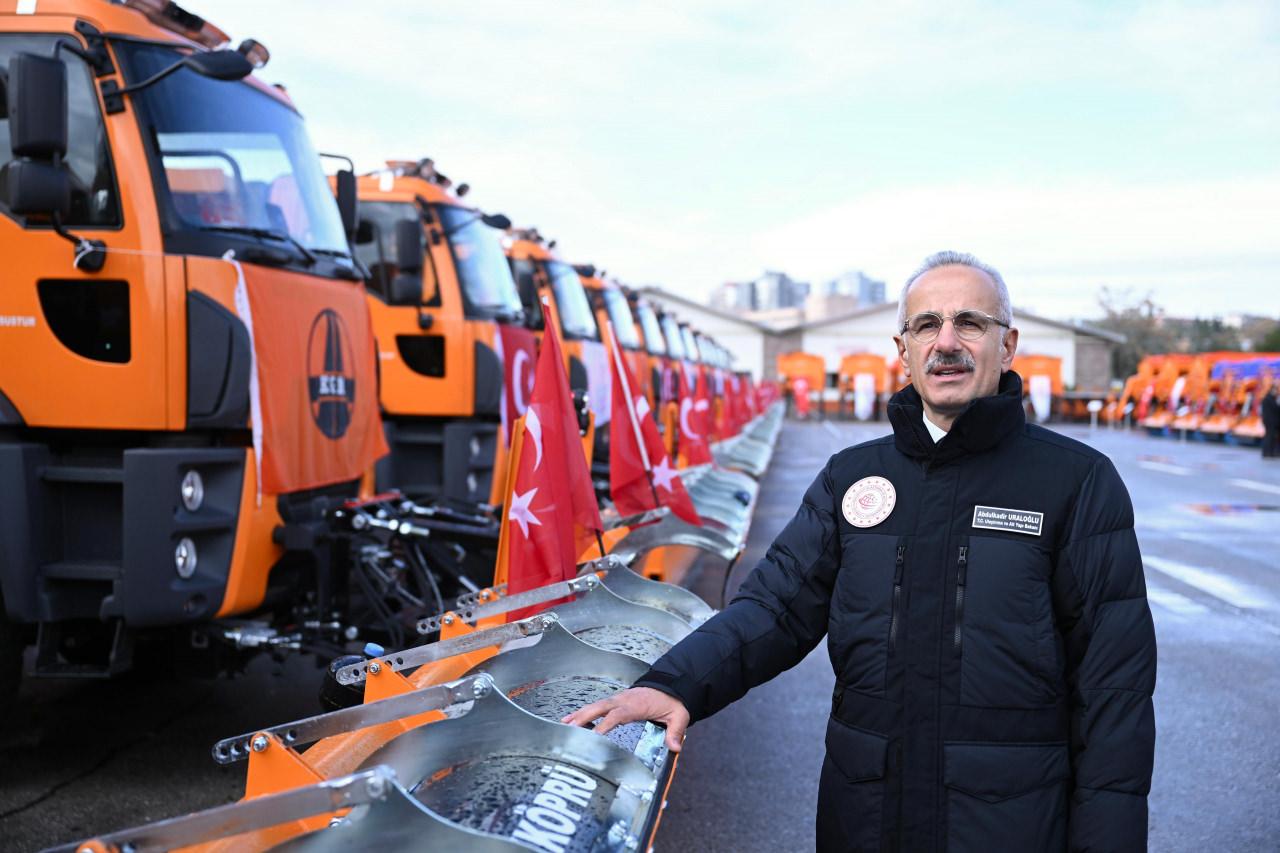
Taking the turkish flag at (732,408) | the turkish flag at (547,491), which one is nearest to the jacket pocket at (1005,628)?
the turkish flag at (547,491)

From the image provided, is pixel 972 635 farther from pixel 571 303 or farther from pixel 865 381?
pixel 865 381

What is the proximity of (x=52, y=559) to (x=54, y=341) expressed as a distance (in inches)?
33.2

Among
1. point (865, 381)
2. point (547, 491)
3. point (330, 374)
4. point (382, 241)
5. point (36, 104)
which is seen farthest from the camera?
point (865, 381)

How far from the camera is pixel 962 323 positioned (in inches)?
95.5

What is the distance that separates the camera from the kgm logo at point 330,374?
5.44 m

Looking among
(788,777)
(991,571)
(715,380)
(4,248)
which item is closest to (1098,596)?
(991,571)

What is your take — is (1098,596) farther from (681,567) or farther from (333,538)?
(681,567)

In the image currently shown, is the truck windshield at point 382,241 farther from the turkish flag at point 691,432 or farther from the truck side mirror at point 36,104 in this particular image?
the truck side mirror at point 36,104

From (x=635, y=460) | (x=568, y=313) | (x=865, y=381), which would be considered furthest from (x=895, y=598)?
(x=865, y=381)

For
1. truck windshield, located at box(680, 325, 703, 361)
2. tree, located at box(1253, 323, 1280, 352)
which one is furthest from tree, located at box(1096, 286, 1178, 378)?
truck windshield, located at box(680, 325, 703, 361)

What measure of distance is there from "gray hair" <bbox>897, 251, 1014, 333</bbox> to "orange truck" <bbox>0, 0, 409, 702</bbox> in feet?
10.2

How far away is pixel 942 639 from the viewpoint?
231cm

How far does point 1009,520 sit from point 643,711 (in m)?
0.81

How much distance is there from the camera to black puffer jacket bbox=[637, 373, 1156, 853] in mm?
2230
